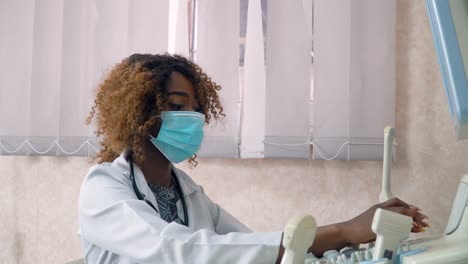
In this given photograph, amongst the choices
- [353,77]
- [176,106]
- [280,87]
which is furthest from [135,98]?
[353,77]

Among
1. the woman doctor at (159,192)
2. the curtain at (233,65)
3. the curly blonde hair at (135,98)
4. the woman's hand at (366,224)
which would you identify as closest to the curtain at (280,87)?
the curtain at (233,65)

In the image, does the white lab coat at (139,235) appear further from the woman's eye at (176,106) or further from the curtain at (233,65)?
the curtain at (233,65)

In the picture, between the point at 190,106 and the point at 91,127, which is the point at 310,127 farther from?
the point at 91,127

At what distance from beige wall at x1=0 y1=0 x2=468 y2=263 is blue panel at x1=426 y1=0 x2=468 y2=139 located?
1.15 meters

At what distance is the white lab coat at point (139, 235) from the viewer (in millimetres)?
986

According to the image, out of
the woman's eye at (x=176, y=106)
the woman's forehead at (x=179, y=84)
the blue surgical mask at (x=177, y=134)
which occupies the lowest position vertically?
the blue surgical mask at (x=177, y=134)

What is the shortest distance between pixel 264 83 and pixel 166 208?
0.73 m

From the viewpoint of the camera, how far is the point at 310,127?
186 cm

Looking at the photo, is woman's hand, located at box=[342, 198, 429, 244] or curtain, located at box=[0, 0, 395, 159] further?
curtain, located at box=[0, 0, 395, 159]

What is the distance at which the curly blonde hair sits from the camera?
4.54ft

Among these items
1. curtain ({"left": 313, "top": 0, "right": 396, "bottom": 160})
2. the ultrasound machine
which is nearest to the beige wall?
curtain ({"left": 313, "top": 0, "right": 396, "bottom": 160})

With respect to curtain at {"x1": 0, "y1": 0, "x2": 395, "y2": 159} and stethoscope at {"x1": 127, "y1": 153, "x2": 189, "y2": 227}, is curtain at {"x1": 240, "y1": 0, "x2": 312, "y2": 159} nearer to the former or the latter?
curtain at {"x1": 0, "y1": 0, "x2": 395, "y2": 159}

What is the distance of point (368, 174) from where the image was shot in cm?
182

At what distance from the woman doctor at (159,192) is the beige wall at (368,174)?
15.9 inches
